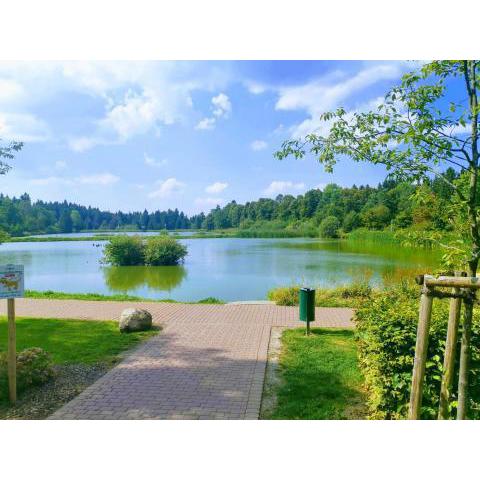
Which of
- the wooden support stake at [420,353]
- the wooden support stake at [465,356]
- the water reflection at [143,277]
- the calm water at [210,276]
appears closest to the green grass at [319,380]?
the wooden support stake at [420,353]

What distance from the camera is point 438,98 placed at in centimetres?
361

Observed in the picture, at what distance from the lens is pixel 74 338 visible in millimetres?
7488

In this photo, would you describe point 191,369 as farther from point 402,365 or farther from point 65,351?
point 402,365

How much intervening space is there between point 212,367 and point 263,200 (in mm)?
53492

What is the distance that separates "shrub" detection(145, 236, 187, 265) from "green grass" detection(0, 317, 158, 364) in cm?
1649

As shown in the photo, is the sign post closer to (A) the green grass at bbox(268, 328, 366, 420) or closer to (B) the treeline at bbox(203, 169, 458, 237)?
(A) the green grass at bbox(268, 328, 366, 420)

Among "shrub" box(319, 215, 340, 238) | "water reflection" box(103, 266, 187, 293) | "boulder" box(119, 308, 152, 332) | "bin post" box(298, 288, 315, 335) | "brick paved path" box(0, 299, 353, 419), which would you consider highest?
"shrub" box(319, 215, 340, 238)

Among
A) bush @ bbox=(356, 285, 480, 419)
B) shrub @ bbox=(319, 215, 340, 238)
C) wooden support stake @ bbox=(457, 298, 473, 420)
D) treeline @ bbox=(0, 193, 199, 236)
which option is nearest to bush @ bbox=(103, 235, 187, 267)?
bush @ bbox=(356, 285, 480, 419)

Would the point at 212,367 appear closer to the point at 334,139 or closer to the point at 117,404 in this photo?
the point at 117,404

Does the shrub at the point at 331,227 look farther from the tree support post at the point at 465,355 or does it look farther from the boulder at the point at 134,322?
the tree support post at the point at 465,355

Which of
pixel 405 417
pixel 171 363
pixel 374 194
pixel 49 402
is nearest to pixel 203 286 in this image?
pixel 171 363

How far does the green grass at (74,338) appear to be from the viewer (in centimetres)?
639

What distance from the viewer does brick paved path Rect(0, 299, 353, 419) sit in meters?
4.36

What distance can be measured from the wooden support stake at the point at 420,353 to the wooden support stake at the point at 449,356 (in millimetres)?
157
